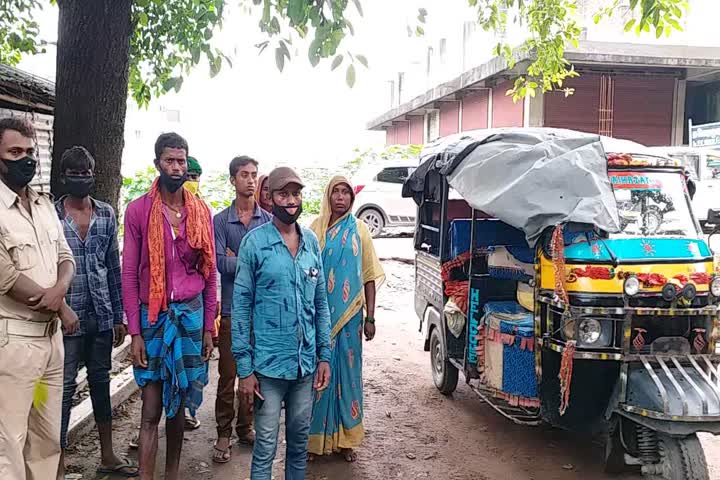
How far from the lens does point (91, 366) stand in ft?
12.9

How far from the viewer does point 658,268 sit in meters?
4.04

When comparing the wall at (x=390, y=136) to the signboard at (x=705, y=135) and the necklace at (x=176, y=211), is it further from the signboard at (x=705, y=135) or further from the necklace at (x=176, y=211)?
the necklace at (x=176, y=211)

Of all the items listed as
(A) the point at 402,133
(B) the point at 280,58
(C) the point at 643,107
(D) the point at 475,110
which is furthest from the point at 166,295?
(A) the point at 402,133

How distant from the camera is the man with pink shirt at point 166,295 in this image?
359 centimetres

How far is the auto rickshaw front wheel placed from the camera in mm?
3590

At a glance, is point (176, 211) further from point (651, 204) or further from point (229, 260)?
point (651, 204)

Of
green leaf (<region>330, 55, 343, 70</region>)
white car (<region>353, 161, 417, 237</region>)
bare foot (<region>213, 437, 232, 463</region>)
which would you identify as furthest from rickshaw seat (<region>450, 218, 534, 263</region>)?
white car (<region>353, 161, 417, 237</region>)

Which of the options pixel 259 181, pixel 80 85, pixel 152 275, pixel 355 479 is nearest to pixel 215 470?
pixel 355 479

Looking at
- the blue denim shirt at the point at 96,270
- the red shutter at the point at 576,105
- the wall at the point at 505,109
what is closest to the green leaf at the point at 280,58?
the blue denim shirt at the point at 96,270

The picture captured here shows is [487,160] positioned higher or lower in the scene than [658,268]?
higher

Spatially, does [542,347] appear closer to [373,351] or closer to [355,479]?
[355,479]

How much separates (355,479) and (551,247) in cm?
201

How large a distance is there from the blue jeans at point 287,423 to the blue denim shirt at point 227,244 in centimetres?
139

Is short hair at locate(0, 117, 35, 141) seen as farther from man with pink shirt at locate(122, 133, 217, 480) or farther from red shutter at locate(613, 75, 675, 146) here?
red shutter at locate(613, 75, 675, 146)
